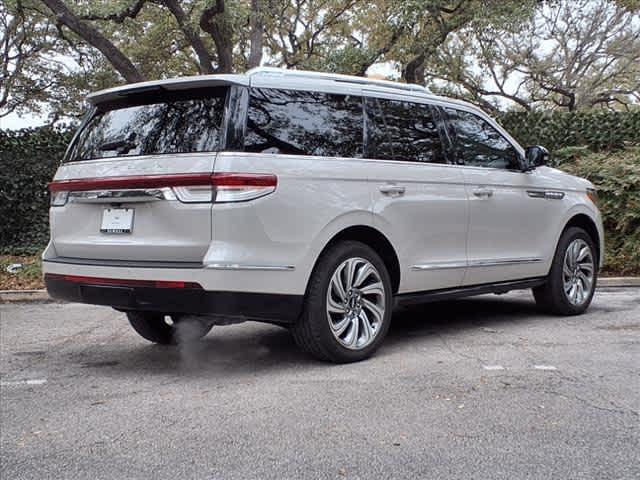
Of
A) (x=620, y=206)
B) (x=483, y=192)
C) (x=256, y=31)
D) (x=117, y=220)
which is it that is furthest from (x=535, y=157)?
(x=256, y=31)

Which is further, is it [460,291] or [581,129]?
[581,129]

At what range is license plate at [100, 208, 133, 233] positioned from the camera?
172 inches

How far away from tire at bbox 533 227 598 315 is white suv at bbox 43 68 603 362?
1038mm

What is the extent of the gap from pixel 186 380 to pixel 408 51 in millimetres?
13993

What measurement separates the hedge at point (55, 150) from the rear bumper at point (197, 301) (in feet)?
25.5

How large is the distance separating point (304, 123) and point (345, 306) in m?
1.26

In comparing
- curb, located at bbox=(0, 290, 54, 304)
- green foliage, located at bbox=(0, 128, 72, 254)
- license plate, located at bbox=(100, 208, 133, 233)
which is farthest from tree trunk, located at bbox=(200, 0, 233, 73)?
license plate, located at bbox=(100, 208, 133, 233)

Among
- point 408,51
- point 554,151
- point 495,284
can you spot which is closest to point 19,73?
point 408,51

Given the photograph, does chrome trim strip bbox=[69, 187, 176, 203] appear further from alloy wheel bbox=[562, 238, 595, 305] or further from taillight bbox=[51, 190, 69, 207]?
alloy wheel bbox=[562, 238, 595, 305]

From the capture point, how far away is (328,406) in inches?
149

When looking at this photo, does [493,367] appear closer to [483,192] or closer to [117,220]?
[483,192]

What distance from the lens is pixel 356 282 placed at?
474 centimetres

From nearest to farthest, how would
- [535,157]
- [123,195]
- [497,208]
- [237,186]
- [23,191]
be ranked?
1. [237,186]
2. [123,195]
3. [497,208]
4. [535,157]
5. [23,191]

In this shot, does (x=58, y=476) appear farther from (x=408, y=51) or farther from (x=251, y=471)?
(x=408, y=51)
